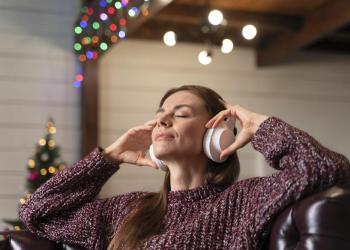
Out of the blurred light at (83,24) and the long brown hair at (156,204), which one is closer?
the long brown hair at (156,204)

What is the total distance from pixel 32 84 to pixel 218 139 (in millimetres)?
3175

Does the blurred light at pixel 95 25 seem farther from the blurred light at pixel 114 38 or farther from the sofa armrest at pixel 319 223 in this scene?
the sofa armrest at pixel 319 223

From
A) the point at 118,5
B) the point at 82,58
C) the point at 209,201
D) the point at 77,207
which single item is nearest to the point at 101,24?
the point at 118,5

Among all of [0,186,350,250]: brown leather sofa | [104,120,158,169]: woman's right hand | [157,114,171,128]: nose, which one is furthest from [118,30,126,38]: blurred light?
[0,186,350,250]: brown leather sofa

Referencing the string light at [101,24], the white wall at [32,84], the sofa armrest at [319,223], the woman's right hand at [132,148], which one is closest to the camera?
the sofa armrest at [319,223]

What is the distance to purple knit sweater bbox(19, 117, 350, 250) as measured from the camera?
4.55 feet

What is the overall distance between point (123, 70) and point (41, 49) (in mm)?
672

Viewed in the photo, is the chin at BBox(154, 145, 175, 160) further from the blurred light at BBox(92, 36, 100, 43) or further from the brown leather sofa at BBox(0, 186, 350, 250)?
the blurred light at BBox(92, 36, 100, 43)

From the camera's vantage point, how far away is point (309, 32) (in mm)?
4668

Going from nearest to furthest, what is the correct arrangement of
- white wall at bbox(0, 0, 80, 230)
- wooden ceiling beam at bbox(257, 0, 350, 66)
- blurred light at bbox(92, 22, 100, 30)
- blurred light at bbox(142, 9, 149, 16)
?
1. blurred light at bbox(142, 9, 149, 16)
2. blurred light at bbox(92, 22, 100, 30)
3. wooden ceiling beam at bbox(257, 0, 350, 66)
4. white wall at bbox(0, 0, 80, 230)

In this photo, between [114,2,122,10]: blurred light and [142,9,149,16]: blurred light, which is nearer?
[142,9,149,16]: blurred light

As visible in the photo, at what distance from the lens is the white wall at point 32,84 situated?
4.47 m

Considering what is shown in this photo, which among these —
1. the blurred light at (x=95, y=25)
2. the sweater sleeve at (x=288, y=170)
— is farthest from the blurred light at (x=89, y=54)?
the sweater sleeve at (x=288, y=170)

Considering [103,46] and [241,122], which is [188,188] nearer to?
[241,122]
